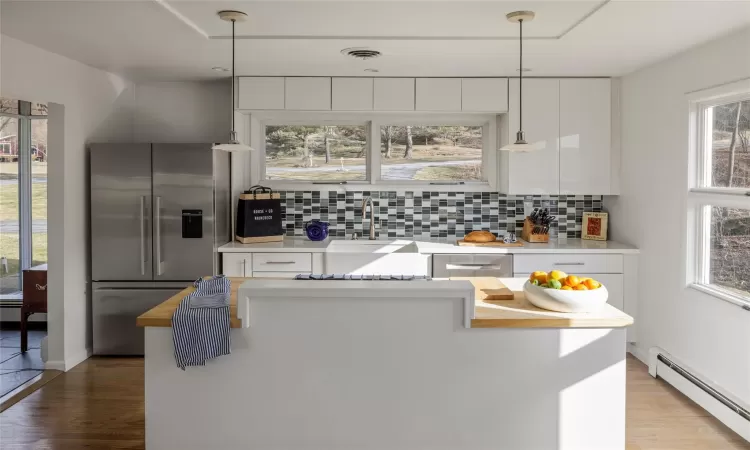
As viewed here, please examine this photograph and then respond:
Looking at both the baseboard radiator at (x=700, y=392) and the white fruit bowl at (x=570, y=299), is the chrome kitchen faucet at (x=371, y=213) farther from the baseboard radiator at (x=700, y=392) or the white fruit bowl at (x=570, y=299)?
the white fruit bowl at (x=570, y=299)

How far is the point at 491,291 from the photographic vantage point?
327cm

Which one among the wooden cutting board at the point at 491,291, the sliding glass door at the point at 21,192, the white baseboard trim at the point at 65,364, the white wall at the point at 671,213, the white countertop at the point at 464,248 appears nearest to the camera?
the wooden cutting board at the point at 491,291

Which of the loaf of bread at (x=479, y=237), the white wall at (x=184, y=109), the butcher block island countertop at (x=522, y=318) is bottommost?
the butcher block island countertop at (x=522, y=318)

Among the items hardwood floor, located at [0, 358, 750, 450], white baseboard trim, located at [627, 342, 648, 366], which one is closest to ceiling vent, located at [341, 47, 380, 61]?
hardwood floor, located at [0, 358, 750, 450]

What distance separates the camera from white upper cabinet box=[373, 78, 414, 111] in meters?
5.29

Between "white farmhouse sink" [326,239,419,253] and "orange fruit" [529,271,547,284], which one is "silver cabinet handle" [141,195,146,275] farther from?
"orange fruit" [529,271,547,284]

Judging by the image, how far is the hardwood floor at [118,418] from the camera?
11.3ft

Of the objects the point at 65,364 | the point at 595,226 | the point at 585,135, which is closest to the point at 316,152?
the point at 585,135

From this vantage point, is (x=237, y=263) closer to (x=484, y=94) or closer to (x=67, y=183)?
(x=67, y=183)

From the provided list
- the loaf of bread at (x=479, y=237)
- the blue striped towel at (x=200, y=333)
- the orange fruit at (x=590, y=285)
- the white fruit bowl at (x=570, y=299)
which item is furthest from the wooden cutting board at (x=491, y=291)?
the loaf of bread at (x=479, y=237)

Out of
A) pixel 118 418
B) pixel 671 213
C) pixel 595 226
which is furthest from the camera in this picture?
pixel 595 226

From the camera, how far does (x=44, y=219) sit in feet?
20.5

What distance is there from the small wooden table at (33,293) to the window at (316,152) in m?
2.00

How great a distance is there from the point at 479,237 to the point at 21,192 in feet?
14.1
